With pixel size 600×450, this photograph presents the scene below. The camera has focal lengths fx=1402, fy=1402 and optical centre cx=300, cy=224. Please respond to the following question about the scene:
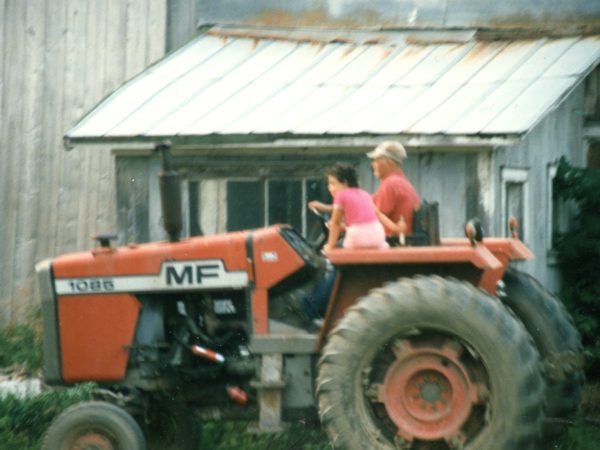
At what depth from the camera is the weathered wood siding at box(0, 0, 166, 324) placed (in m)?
14.3

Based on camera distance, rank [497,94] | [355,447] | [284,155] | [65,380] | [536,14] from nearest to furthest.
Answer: [355,447]
[65,380]
[497,94]
[284,155]
[536,14]

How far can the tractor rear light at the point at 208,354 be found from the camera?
7766 millimetres

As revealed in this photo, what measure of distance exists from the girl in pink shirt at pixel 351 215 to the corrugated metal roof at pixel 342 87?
3.83 metres

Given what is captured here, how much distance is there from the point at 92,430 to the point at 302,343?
4.05 ft

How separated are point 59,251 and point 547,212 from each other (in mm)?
4922

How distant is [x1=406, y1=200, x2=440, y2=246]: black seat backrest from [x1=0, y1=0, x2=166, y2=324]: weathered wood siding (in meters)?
6.74

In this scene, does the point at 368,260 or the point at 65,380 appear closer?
the point at 368,260

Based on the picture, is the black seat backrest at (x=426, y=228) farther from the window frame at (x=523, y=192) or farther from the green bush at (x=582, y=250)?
the green bush at (x=582, y=250)

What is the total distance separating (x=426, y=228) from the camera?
7.98 m

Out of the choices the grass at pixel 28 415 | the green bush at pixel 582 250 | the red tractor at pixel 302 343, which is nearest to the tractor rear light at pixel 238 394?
the red tractor at pixel 302 343

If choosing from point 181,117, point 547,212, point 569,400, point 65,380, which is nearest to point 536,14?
point 547,212

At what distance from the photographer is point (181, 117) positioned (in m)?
12.7

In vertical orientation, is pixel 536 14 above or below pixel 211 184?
above

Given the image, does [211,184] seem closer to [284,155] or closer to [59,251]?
[284,155]
